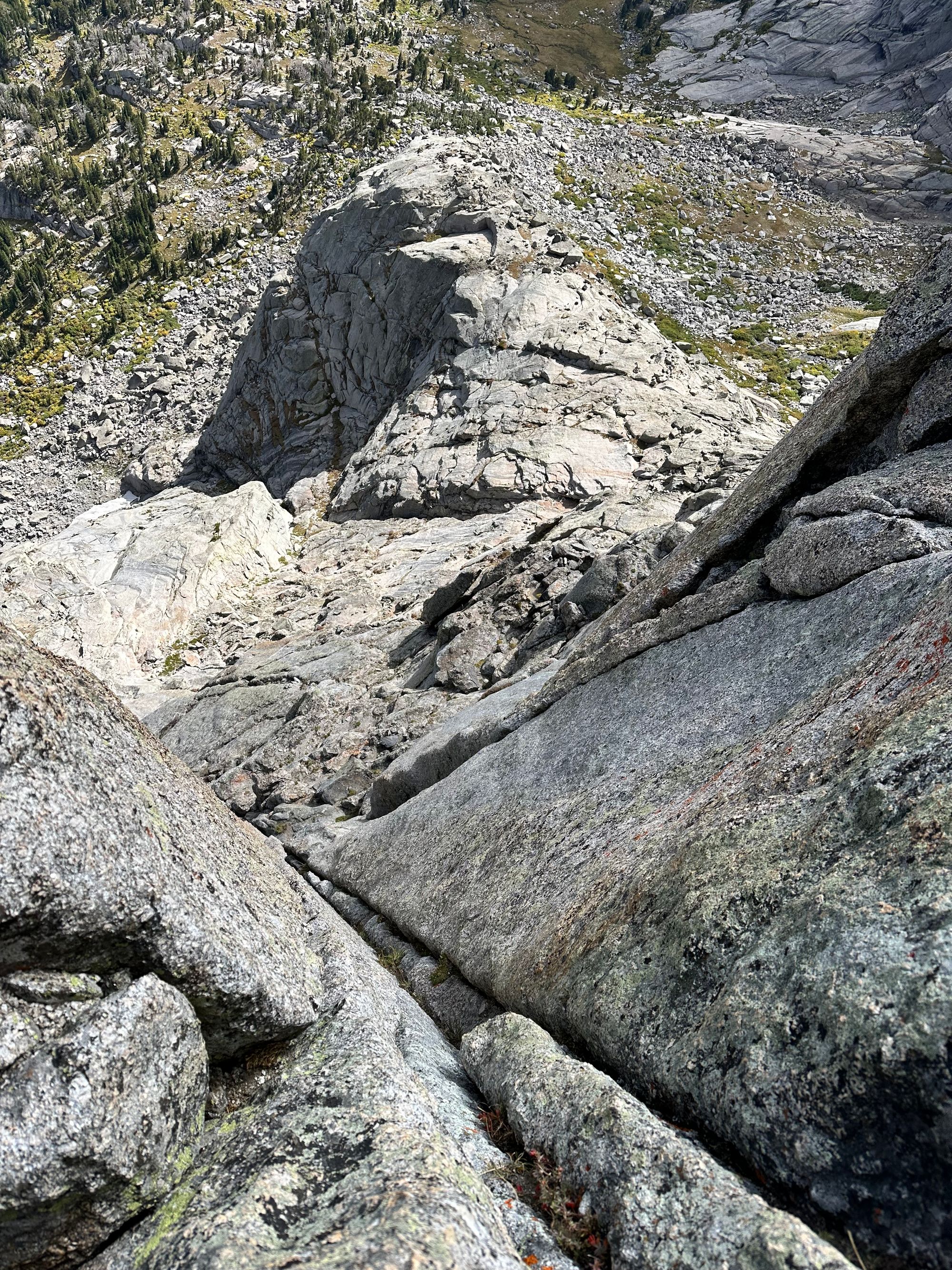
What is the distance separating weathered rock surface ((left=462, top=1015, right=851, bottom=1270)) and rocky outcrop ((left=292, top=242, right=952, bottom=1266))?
0.45 metres

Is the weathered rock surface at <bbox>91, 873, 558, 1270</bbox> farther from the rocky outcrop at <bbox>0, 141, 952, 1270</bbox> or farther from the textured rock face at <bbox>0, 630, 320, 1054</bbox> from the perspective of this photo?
the textured rock face at <bbox>0, 630, 320, 1054</bbox>

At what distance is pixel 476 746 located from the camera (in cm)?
1923

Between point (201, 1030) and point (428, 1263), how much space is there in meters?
3.69

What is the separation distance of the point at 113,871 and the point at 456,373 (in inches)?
Result: 2325

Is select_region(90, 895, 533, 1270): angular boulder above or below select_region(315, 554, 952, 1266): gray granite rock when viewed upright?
above

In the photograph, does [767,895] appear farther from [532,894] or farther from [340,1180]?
[532,894]

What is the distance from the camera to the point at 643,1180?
603cm

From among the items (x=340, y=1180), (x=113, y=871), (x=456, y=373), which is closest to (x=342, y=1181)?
(x=340, y=1180)

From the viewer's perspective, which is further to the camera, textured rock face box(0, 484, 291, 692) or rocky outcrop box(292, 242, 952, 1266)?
textured rock face box(0, 484, 291, 692)

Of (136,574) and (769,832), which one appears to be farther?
(136,574)

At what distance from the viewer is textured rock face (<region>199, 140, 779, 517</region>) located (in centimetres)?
5269

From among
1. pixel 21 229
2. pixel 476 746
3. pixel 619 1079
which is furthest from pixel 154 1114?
pixel 21 229

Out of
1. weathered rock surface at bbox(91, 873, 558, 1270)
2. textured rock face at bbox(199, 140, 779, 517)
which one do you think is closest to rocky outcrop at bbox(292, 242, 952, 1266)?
weathered rock surface at bbox(91, 873, 558, 1270)

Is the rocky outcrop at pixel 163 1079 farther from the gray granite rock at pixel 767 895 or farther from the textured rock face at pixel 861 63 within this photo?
the textured rock face at pixel 861 63
